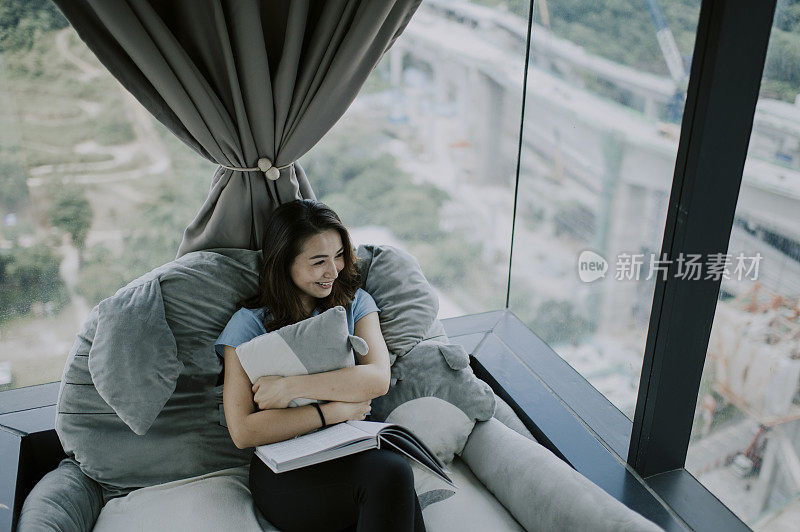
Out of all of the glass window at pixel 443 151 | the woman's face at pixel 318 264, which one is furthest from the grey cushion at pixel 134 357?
the glass window at pixel 443 151

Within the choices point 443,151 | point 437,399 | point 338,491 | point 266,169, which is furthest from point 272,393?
point 443,151

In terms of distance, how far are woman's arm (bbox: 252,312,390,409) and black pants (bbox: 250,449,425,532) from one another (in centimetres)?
16

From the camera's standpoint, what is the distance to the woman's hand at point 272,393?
1579 mm

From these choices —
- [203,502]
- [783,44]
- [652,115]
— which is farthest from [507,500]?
[783,44]

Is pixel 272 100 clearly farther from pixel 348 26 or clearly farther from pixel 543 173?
pixel 543 173

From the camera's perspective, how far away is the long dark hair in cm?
168

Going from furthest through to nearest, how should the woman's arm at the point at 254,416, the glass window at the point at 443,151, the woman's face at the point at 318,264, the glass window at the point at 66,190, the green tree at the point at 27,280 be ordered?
the glass window at the point at 443,151, the green tree at the point at 27,280, the glass window at the point at 66,190, the woman's face at the point at 318,264, the woman's arm at the point at 254,416

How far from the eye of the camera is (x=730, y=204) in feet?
4.73

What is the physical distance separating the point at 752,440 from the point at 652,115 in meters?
0.89

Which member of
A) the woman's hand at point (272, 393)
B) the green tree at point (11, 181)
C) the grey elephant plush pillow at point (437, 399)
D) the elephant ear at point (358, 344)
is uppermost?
the green tree at point (11, 181)

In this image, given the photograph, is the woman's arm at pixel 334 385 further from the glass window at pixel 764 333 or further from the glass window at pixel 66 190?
the glass window at pixel 66 190

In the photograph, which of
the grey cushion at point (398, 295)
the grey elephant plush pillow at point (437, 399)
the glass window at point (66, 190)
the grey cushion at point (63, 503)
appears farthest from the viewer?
the glass window at point (66, 190)

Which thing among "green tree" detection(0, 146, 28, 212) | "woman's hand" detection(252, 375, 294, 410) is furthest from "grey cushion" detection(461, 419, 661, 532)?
"green tree" detection(0, 146, 28, 212)

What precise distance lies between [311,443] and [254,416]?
0.17 metres
